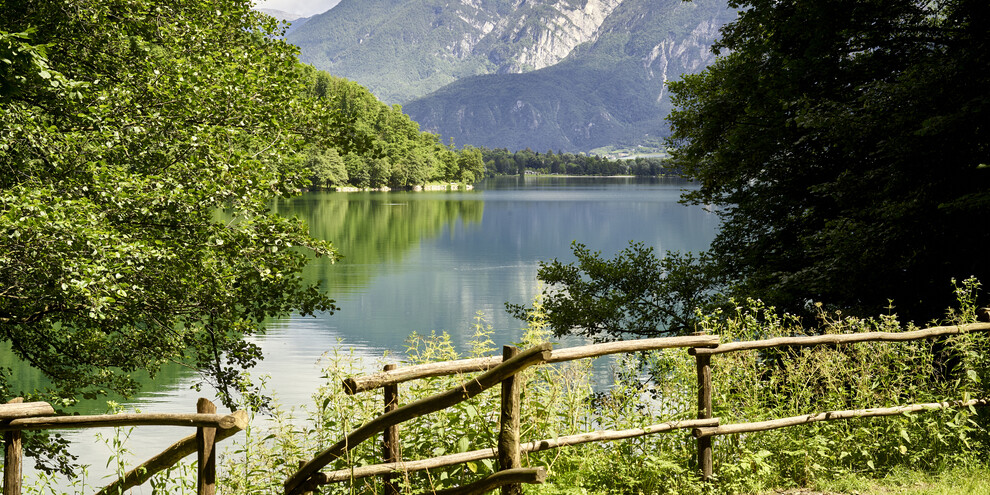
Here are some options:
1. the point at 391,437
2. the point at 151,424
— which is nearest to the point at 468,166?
the point at 391,437

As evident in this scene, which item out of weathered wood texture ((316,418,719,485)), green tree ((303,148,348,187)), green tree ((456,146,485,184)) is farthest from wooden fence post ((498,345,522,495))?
green tree ((456,146,485,184))

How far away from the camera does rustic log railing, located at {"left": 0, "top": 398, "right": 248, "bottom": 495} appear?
4.03 metres

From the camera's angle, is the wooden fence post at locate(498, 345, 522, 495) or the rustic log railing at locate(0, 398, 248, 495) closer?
the rustic log railing at locate(0, 398, 248, 495)

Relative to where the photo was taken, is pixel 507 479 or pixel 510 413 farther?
pixel 510 413

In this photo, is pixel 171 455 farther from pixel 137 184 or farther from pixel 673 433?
pixel 137 184

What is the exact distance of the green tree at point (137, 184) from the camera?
8508mm

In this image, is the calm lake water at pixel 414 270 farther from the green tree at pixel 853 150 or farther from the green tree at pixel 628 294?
the green tree at pixel 853 150

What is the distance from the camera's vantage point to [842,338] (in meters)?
6.54

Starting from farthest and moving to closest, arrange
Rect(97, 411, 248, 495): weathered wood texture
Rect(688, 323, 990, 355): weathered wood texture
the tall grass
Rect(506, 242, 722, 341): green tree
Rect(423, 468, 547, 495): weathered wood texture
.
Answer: Rect(506, 242, 722, 341): green tree
Rect(688, 323, 990, 355): weathered wood texture
the tall grass
Rect(97, 411, 248, 495): weathered wood texture
Rect(423, 468, 547, 495): weathered wood texture

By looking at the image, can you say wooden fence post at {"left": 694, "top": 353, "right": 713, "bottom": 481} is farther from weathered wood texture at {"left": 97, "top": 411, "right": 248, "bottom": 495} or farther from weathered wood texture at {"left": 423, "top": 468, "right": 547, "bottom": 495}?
weathered wood texture at {"left": 97, "top": 411, "right": 248, "bottom": 495}

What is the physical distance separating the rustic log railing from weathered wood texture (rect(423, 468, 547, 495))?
127 centimetres

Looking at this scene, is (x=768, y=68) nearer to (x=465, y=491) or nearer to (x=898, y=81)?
(x=898, y=81)

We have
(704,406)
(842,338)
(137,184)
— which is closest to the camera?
(704,406)

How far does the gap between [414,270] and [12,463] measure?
37.0 m
